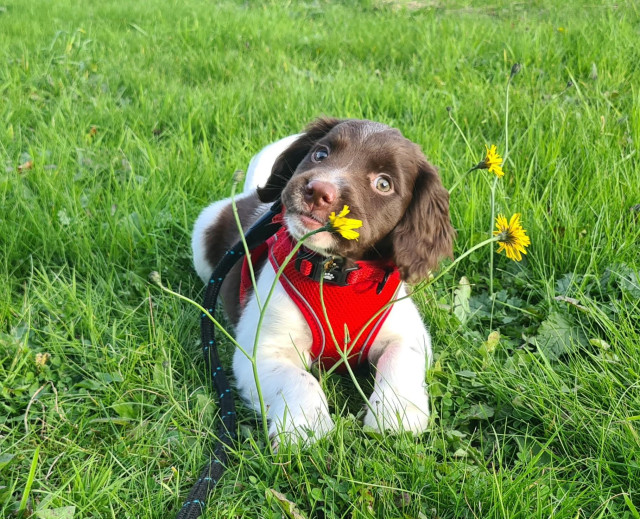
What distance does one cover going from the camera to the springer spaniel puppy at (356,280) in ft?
6.59

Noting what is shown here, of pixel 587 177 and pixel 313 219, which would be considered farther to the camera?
pixel 587 177

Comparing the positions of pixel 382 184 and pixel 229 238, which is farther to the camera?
pixel 229 238

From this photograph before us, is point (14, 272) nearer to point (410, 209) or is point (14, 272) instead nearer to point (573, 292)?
point (410, 209)

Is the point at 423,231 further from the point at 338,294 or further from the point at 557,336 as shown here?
the point at 557,336

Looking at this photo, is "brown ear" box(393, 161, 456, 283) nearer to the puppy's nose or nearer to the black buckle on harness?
the black buckle on harness

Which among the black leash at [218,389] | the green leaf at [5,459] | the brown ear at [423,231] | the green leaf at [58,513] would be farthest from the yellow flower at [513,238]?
the green leaf at [5,459]

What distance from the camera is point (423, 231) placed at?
2199 mm

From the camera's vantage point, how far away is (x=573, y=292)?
2.55m

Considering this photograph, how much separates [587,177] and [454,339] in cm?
130

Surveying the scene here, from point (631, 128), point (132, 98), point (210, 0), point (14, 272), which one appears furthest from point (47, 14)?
point (631, 128)

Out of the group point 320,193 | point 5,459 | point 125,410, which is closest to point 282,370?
point 125,410

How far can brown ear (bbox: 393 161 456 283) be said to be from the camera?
85.8 inches

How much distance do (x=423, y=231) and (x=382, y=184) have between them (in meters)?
0.21

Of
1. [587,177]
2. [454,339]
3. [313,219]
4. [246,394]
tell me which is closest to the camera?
[313,219]
